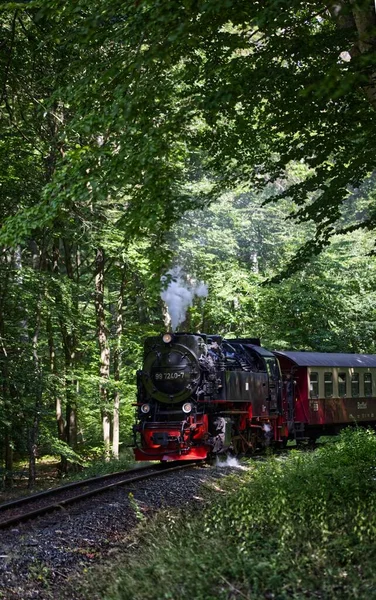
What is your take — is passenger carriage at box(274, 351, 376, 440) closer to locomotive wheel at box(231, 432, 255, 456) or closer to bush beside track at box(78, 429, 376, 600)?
locomotive wheel at box(231, 432, 255, 456)

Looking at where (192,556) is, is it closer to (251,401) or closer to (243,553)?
(243,553)

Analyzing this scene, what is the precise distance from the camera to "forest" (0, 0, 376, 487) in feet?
29.8

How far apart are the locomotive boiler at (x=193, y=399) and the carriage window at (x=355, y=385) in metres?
4.98

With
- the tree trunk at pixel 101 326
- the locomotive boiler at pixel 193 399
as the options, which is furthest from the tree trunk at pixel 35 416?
the tree trunk at pixel 101 326

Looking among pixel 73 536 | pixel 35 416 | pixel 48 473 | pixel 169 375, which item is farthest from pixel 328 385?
pixel 73 536

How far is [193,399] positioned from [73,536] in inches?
300

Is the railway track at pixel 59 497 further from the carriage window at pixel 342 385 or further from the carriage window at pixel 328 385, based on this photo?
the carriage window at pixel 342 385

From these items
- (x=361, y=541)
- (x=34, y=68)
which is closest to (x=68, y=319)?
(x=34, y=68)

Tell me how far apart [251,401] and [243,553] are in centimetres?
1147

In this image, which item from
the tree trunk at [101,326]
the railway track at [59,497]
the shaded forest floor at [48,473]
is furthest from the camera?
the tree trunk at [101,326]

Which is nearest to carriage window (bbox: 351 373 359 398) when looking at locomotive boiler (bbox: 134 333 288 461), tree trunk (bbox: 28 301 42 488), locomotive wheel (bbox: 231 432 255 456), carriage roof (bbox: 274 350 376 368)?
carriage roof (bbox: 274 350 376 368)

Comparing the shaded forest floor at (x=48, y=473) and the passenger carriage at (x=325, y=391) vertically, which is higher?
the passenger carriage at (x=325, y=391)

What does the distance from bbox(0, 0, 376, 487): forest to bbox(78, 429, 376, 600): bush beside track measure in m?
3.42

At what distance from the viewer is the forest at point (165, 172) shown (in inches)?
358
